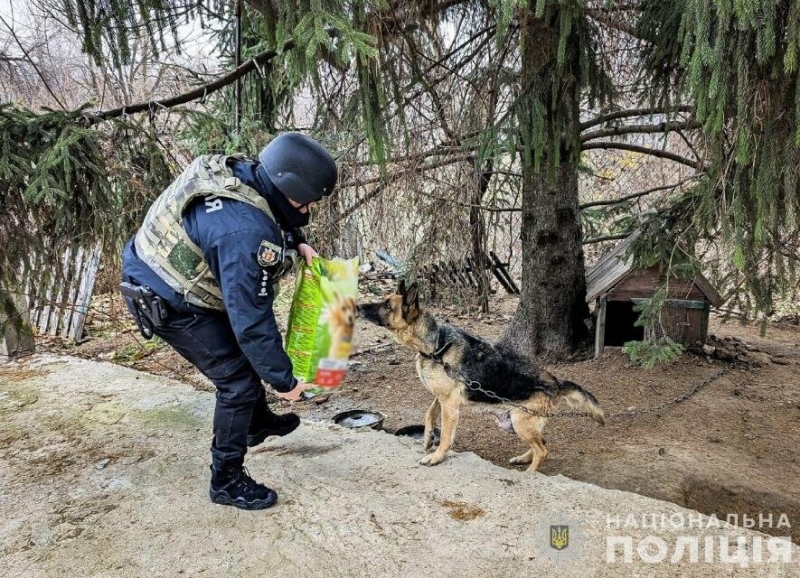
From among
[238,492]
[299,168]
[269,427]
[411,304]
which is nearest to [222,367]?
[238,492]

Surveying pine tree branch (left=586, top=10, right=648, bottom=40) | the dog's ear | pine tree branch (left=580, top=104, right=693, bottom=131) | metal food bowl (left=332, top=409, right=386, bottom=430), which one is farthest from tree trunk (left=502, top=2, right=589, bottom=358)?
the dog's ear

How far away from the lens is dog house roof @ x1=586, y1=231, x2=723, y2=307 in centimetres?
573

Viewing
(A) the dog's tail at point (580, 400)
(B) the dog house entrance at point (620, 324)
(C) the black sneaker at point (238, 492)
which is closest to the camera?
(C) the black sneaker at point (238, 492)

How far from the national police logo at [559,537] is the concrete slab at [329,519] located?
2 centimetres

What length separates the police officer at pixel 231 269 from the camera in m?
2.42

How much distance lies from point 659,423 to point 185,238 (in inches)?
178

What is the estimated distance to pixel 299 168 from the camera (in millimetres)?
2537

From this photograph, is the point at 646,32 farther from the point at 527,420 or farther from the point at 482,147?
the point at 527,420

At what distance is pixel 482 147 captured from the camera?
502 centimetres

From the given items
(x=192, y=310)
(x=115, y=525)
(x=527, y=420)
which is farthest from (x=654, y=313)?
(x=115, y=525)

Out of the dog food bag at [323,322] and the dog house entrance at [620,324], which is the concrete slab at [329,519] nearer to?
the dog food bag at [323,322]

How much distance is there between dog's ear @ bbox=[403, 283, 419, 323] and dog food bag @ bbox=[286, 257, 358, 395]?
2.38 ft

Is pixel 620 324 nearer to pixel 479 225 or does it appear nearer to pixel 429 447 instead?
pixel 479 225

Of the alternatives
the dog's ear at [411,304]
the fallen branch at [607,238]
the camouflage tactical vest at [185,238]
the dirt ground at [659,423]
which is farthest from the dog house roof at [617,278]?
the camouflage tactical vest at [185,238]
